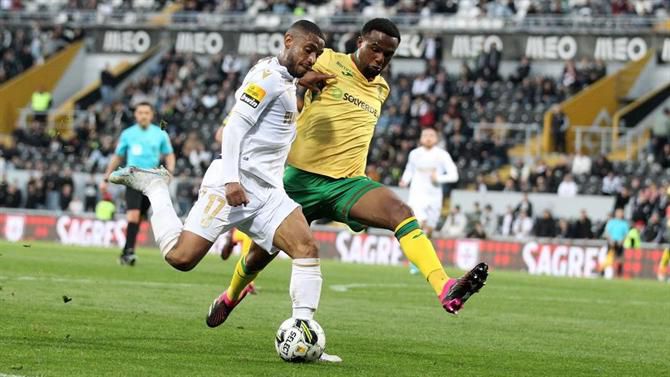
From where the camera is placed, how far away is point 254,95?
29.5 feet

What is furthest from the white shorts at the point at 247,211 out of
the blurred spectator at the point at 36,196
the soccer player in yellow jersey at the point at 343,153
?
the blurred spectator at the point at 36,196

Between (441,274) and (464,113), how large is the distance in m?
28.5

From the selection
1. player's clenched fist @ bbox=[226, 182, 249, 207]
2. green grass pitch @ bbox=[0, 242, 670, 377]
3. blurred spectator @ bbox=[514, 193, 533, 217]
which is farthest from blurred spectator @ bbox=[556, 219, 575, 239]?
player's clenched fist @ bbox=[226, 182, 249, 207]

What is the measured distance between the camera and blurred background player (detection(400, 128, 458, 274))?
74.0 ft

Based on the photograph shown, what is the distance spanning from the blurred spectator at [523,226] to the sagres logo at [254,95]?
22.5m

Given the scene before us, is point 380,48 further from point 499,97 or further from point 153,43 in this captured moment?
point 153,43

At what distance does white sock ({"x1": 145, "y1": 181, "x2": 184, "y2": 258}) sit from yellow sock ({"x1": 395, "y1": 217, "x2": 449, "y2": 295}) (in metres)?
1.55

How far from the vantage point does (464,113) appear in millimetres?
37812

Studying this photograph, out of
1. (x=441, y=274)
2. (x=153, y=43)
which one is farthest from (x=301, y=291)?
(x=153, y=43)

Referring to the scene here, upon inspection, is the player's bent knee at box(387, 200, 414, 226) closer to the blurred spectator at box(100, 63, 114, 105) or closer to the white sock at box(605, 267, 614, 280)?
the white sock at box(605, 267, 614, 280)

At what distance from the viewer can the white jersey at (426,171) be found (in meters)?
22.6

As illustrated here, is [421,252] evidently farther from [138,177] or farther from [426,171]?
[426,171]

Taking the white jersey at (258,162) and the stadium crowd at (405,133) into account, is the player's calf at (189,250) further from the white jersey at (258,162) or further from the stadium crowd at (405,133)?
the stadium crowd at (405,133)

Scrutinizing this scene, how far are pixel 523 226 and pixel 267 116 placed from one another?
22.5 metres
